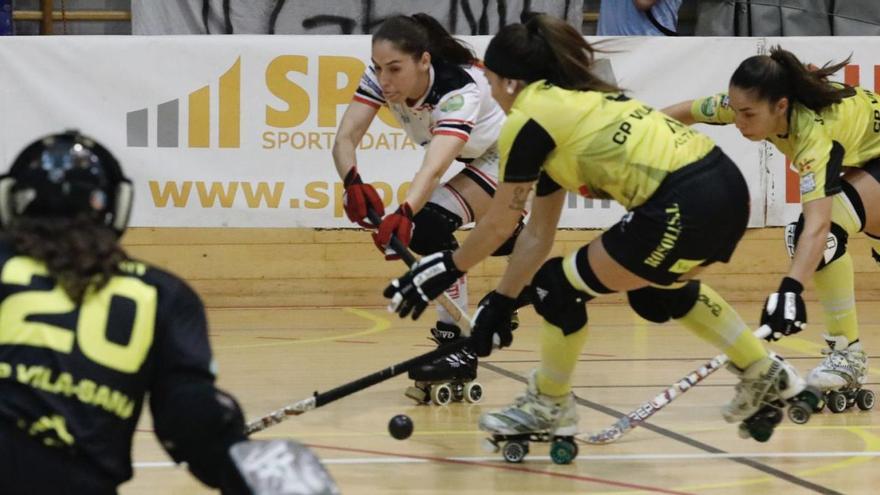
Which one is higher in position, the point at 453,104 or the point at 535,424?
the point at 453,104

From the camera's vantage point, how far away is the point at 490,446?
488 cm

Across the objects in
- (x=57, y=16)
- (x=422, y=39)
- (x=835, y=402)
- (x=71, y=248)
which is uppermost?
(x=71, y=248)

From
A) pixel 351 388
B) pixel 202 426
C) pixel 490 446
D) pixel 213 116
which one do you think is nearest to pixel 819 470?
pixel 490 446

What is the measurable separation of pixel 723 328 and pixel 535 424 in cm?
73

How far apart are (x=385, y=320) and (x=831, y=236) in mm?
3495

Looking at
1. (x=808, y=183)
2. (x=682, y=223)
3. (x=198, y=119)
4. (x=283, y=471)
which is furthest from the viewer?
(x=198, y=119)

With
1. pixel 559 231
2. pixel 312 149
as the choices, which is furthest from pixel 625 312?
pixel 312 149

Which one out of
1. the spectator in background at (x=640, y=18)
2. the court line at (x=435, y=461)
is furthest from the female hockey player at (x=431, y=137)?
the spectator in background at (x=640, y=18)

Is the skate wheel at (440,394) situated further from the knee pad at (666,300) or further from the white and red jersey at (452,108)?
the knee pad at (666,300)

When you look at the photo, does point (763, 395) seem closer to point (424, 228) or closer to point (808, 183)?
point (808, 183)

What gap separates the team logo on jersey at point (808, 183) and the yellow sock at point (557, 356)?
1.20m

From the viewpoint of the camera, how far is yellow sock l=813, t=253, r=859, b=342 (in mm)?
5773

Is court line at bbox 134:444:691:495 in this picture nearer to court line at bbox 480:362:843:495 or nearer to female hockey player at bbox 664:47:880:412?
court line at bbox 480:362:843:495

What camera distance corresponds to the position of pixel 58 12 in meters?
10.3
